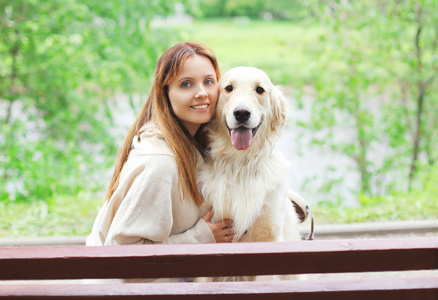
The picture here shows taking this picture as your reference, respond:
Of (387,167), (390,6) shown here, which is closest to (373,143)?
(387,167)

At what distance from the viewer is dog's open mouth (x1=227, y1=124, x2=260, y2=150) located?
220 centimetres

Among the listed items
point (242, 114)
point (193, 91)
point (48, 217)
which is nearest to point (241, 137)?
point (242, 114)

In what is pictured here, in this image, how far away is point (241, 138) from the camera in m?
2.20

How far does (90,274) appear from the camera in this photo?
4.55 ft

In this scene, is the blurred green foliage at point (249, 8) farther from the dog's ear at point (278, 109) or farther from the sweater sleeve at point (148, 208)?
the sweater sleeve at point (148, 208)

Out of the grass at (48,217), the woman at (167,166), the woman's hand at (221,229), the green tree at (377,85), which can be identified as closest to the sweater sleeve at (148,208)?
the woman at (167,166)

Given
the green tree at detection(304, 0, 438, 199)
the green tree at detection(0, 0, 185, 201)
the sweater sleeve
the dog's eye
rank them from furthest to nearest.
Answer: the green tree at detection(304, 0, 438, 199)
the green tree at detection(0, 0, 185, 201)
the dog's eye
the sweater sleeve

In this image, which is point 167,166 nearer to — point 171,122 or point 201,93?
point 171,122

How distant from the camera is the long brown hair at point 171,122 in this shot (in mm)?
2051

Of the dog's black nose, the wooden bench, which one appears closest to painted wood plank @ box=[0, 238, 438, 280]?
the wooden bench

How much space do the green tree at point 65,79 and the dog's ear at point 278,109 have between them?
12.5 ft

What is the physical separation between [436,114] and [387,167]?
116 centimetres

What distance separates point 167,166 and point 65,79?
16.8 feet

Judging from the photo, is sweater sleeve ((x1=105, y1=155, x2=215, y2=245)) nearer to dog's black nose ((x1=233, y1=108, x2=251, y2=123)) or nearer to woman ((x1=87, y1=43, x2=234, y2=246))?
woman ((x1=87, y1=43, x2=234, y2=246))
